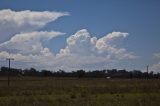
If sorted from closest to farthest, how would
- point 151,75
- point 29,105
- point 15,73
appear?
point 29,105, point 151,75, point 15,73

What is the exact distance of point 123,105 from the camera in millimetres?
20469

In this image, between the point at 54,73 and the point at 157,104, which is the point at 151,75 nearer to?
the point at 54,73

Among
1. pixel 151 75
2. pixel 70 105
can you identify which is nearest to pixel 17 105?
pixel 70 105

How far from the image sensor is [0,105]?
2066 cm

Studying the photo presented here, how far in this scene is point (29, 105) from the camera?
20.0 meters

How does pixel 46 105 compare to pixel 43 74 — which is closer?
pixel 46 105

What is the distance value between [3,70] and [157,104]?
169219 millimetres

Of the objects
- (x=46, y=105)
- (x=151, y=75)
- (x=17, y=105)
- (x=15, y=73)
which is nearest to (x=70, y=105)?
(x=46, y=105)

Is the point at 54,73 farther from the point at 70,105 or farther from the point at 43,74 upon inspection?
the point at 70,105

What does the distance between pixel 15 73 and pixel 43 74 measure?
13.7m

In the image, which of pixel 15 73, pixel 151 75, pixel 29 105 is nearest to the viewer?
pixel 29 105

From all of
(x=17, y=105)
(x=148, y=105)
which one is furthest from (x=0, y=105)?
(x=148, y=105)

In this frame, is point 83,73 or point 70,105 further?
point 83,73

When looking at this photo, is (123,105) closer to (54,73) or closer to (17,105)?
(17,105)
